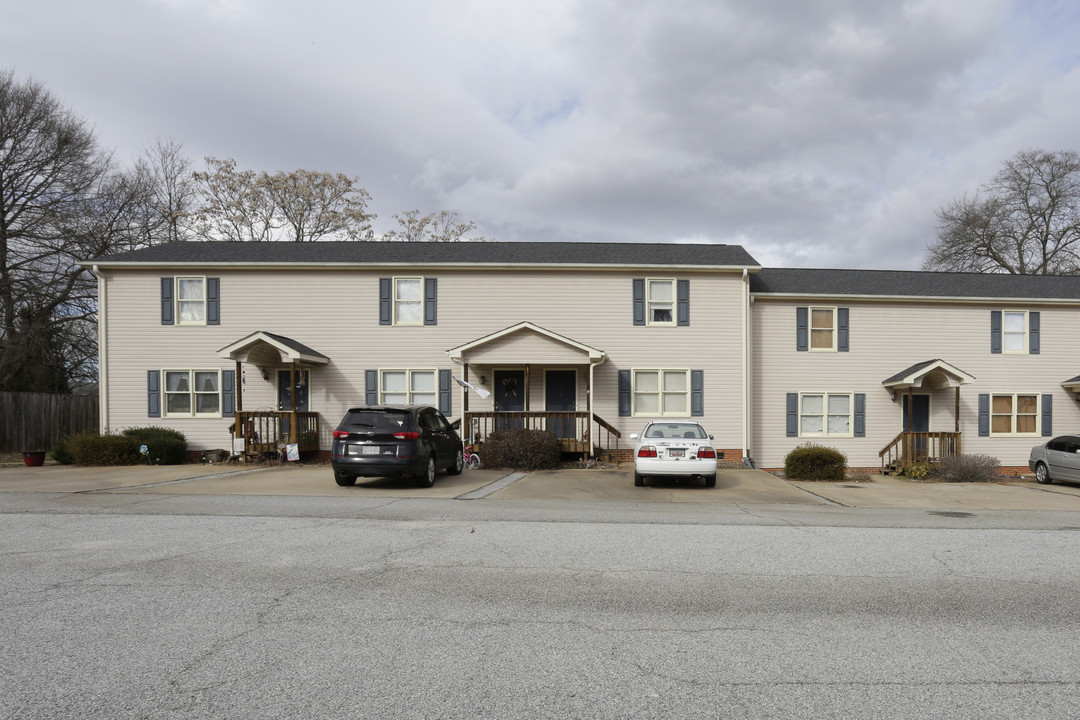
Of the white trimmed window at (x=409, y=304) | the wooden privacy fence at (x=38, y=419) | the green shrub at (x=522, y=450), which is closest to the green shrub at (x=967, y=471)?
the green shrub at (x=522, y=450)

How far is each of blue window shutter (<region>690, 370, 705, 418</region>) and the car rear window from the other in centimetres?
1033

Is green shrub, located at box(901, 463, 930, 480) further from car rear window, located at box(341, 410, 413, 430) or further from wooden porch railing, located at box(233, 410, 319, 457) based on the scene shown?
wooden porch railing, located at box(233, 410, 319, 457)

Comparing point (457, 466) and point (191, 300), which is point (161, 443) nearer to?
point (191, 300)

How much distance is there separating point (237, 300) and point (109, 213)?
12.8 meters

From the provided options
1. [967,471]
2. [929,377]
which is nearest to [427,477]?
[967,471]

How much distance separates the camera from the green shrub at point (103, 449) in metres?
18.5

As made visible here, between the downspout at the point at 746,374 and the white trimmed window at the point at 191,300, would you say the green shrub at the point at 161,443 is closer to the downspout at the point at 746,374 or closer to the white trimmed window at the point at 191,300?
the white trimmed window at the point at 191,300

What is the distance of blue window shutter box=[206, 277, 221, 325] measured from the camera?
21.1 m

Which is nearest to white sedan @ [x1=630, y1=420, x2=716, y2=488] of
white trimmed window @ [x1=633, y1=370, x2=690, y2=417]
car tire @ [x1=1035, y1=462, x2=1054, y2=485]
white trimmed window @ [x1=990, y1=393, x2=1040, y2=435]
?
white trimmed window @ [x1=633, y1=370, x2=690, y2=417]

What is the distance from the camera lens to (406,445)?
1323cm

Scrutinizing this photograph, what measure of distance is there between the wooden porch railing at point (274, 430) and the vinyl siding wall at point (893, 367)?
1370 centimetres

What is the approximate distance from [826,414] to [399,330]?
542 inches

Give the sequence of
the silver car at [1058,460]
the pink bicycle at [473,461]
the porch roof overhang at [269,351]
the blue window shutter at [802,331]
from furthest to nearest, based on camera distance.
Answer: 1. the blue window shutter at [802,331]
2. the porch roof overhang at [269,351]
3. the pink bicycle at [473,461]
4. the silver car at [1058,460]

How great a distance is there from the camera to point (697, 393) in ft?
68.9
